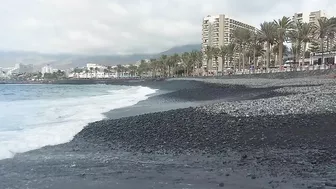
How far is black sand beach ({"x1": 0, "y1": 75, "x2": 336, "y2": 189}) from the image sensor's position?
23.2 feet

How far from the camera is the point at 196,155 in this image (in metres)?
9.06

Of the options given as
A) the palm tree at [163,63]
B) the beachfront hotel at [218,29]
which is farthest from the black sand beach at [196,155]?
the beachfront hotel at [218,29]

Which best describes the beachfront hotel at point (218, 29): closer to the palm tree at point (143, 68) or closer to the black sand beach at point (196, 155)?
the palm tree at point (143, 68)

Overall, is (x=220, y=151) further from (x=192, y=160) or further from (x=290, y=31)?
(x=290, y=31)

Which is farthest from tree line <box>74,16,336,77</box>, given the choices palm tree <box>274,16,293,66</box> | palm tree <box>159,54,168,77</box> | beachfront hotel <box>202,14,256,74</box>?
beachfront hotel <box>202,14,256,74</box>

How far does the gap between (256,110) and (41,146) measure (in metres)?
8.82

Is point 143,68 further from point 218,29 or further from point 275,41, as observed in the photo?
point 275,41

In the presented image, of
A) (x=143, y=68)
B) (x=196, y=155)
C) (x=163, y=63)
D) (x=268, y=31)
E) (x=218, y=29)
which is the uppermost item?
(x=218, y=29)

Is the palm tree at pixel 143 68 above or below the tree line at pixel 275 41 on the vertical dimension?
below

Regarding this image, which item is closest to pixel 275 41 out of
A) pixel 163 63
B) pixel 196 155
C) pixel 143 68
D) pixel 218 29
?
pixel 196 155

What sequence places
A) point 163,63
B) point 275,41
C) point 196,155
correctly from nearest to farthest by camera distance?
point 196,155, point 275,41, point 163,63

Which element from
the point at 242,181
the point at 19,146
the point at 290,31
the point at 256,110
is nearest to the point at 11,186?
the point at 19,146

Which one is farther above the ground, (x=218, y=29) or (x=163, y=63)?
(x=218, y=29)

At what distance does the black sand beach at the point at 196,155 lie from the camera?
278 inches
